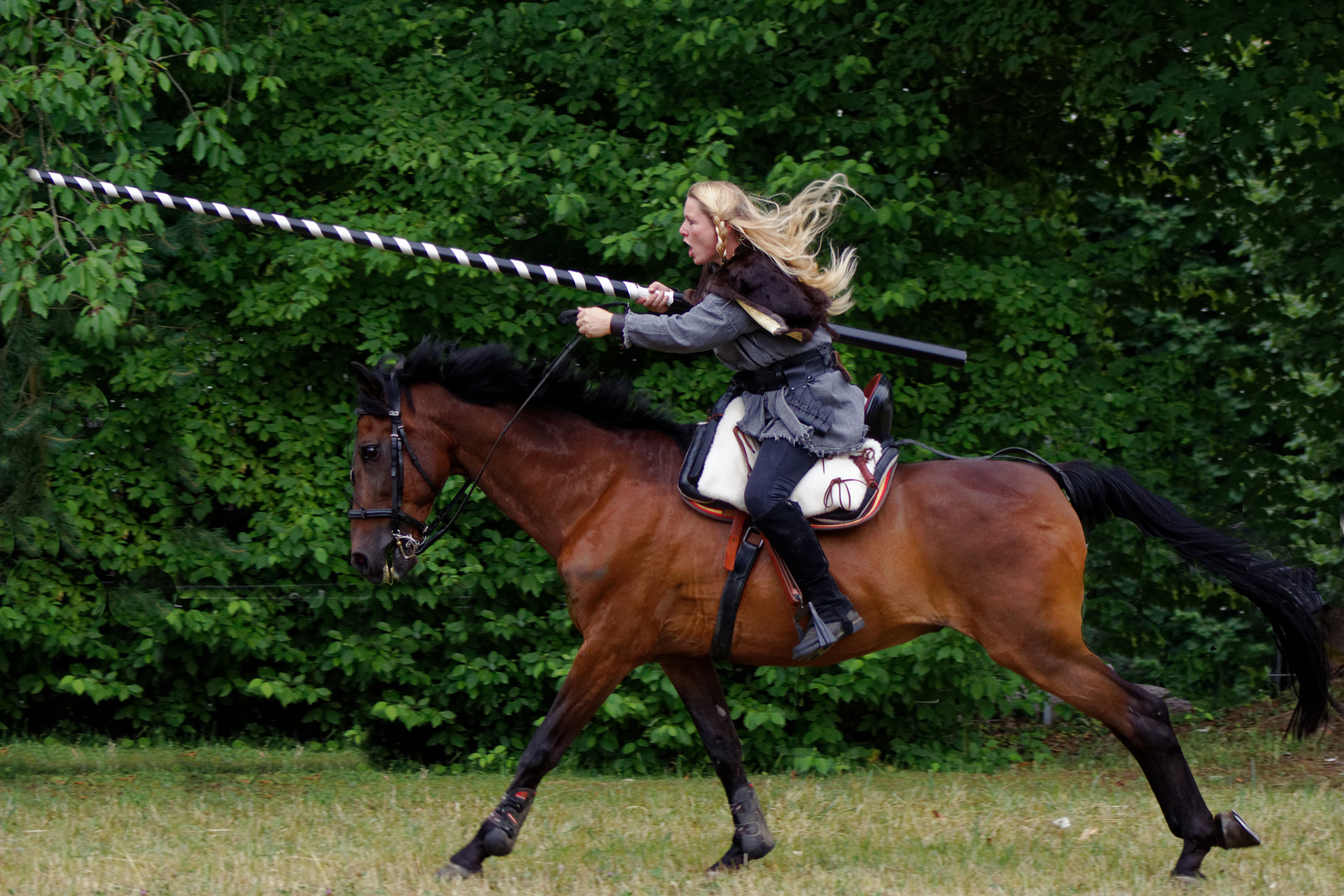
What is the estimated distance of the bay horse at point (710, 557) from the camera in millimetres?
5156

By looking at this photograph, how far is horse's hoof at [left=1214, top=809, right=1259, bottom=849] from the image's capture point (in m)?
5.15

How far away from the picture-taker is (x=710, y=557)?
5.30 metres

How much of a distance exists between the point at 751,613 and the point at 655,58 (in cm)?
471

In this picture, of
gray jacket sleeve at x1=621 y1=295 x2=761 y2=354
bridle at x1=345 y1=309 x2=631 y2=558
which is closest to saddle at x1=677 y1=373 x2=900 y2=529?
gray jacket sleeve at x1=621 y1=295 x2=761 y2=354

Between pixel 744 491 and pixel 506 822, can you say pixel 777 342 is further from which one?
pixel 506 822

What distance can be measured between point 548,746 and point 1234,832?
8.71ft

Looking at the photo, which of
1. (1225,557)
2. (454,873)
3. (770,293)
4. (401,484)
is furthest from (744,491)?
(1225,557)

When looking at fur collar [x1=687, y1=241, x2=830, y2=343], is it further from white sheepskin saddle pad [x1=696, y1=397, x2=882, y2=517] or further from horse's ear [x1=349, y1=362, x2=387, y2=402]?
horse's ear [x1=349, y1=362, x2=387, y2=402]

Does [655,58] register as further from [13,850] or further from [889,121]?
[13,850]

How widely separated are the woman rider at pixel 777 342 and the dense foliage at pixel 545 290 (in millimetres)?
2948

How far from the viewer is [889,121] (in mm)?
8617

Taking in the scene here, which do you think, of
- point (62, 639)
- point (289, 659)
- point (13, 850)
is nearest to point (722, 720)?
point (13, 850)

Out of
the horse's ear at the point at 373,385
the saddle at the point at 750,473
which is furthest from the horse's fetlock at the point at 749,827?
the horse's ear at the point at 373,385

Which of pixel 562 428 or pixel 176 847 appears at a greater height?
pixel 562 428
